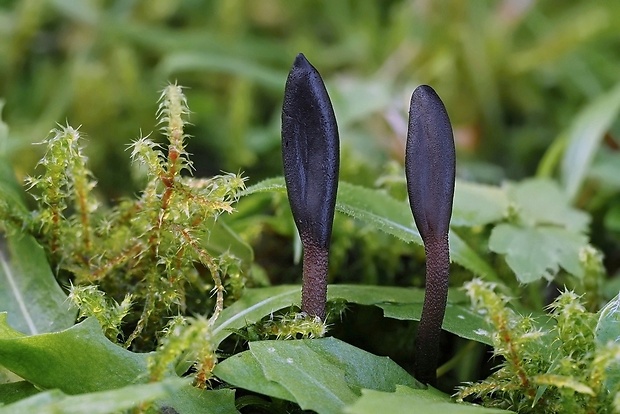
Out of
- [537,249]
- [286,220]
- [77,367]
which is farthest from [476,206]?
[77,367]

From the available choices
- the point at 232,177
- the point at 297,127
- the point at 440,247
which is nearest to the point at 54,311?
the point at 232,177

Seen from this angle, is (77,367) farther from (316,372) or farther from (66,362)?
(316,372)

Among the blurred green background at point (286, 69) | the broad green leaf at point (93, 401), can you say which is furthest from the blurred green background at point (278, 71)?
the broad green leaf at point (93, 401)

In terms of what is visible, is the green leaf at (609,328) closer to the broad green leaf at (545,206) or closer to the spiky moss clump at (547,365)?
the spiky moss clump at (547,365)

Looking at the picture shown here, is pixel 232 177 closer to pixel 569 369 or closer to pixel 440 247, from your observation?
pixel 440 247

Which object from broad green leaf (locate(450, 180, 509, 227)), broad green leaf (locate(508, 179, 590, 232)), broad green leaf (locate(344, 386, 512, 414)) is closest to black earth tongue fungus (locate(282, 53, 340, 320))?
broad green leaf (locate(344, 386, 512, 414))
